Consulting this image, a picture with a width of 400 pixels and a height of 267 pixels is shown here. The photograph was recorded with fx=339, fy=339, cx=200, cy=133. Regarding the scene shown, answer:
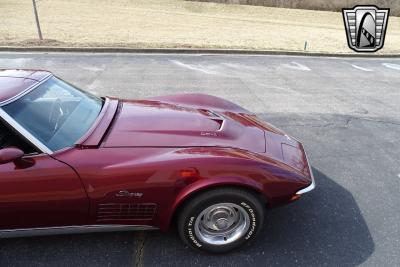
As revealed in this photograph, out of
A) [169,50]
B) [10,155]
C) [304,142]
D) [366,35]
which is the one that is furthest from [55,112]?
[366,35]

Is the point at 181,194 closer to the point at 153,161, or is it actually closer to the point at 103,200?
the point at 153,161

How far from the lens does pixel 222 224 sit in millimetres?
2682

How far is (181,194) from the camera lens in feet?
7.97

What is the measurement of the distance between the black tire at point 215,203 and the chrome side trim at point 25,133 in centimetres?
108

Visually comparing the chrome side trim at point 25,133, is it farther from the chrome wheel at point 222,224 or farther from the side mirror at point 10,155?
the chrome wheel at point 222,224

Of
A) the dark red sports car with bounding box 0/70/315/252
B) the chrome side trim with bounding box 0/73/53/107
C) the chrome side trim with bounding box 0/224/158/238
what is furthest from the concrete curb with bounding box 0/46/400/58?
the chrome side trim with bounding box 0/224/158/238

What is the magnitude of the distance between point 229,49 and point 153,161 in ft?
31.3

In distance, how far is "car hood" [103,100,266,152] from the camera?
8.75 feet

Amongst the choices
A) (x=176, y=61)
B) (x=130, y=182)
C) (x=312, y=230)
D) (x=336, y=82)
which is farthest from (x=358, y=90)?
(x=130, y=182)

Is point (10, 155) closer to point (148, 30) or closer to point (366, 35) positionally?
point (148, 30)

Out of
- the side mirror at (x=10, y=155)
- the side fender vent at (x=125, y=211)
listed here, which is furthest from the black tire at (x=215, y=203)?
the side mirror at (x=10, y=155)

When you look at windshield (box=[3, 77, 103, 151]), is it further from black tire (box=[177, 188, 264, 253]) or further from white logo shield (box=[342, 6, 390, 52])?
white logo shield (box=[342, 6, 390, 52])

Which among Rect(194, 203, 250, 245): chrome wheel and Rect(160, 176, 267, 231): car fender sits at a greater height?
Rect(160, 176, 267, 231): car fender

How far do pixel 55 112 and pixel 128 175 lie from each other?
3.07ft
